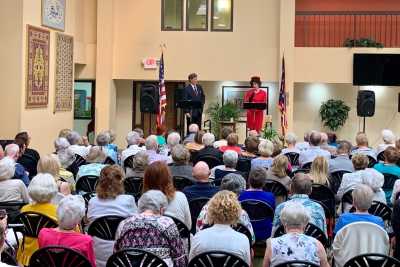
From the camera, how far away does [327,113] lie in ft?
50.9

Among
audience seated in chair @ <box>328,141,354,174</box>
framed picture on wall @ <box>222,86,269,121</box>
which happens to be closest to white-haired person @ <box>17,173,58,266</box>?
audience seated in chair @ <box>328,141,354,174</box>

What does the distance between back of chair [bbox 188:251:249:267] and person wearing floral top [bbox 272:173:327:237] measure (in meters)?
1.14

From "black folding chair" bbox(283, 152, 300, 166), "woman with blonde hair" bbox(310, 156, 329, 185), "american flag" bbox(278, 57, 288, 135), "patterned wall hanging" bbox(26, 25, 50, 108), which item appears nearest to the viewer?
"woman with blonde hair" bbox(310, 156, 329, 185)

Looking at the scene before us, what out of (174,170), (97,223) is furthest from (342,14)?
(97,223)

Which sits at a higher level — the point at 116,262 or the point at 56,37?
the point at 56,37

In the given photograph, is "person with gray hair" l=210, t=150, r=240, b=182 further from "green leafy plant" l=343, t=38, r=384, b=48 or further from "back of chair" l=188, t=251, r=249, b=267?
"green leafy plant" l=343, t=38, r=384, b=48

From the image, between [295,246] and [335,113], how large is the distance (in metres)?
12.1

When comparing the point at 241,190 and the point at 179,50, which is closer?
the point at 241,190

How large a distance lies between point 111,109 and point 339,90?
5.99m

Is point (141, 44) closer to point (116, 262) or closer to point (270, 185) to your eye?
point (270, 185)

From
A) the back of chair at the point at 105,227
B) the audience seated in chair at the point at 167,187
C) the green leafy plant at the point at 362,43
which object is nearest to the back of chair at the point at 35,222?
the back of chair at the point at 105,227

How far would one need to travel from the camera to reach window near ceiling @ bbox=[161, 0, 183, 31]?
51.5 ft

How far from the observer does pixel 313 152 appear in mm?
8117

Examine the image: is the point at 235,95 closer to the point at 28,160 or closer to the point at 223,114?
the point at 223,114
